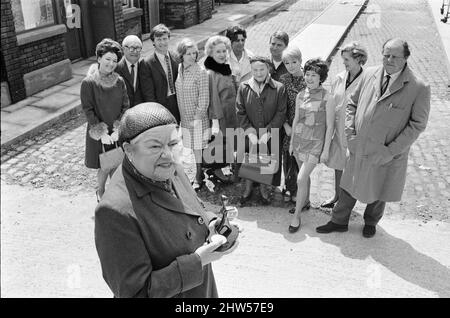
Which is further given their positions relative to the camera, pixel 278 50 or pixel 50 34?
pixel 50 34

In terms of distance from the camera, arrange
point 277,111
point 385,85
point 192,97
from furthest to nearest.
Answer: point 192,97 < point 277,111 < point 385,85

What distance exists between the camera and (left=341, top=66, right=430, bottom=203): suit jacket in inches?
157

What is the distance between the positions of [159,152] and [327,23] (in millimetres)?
15664

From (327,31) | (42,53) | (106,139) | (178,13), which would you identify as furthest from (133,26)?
(106,139)

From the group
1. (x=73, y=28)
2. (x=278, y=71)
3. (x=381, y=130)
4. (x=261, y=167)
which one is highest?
(x=278, y=71)

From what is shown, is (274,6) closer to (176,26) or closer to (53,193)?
(176,26)

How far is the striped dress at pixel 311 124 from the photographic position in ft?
15.1

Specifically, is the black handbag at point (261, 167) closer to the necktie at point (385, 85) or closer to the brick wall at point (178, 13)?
the necktie at point (385, 85)

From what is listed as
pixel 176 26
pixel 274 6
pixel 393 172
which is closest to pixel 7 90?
pixel 393 172

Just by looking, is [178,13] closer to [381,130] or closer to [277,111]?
[277,111]

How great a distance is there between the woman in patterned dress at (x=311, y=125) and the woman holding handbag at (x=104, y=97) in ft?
6.21

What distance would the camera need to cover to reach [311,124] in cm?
466

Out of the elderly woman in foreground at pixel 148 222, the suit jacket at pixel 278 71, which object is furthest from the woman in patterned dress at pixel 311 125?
the elderly woman in foreground at pixel 148 222

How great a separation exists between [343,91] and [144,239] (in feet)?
11.1
